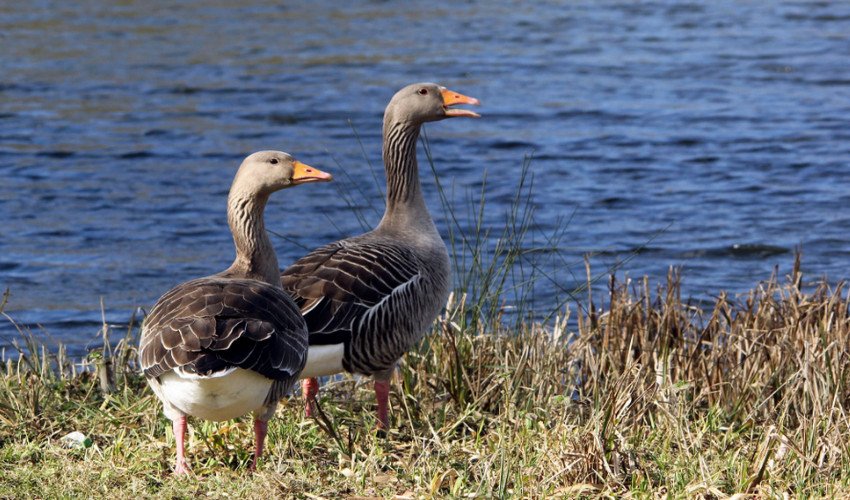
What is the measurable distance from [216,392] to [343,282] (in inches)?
57.2

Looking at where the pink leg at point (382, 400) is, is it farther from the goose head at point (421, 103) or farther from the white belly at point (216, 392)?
the goose head at point (421, 103)

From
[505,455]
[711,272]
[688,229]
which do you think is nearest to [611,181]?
[688,229]

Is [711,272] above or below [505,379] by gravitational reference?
below

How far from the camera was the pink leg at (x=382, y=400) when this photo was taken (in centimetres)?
609

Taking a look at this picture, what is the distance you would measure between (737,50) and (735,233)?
857 centimetres

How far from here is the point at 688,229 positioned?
1188 cm

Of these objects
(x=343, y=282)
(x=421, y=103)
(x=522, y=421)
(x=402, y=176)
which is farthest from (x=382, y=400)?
(x=421, y=103)

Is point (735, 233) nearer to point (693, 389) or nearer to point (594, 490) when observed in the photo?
point (693, 389)

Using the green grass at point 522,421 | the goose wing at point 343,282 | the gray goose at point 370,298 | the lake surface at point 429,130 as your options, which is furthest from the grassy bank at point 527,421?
the lake surface at point 429,130

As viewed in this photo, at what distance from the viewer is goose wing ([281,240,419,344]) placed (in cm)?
627

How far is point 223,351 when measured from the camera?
4996 mm

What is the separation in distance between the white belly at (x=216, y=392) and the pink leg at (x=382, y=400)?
0.98 metres

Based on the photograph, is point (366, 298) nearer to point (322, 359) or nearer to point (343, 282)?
point (343, 282)

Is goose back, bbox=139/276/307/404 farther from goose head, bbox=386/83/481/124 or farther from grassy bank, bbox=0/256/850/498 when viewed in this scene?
goose head, bbox=386/83/481/124
